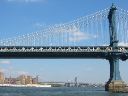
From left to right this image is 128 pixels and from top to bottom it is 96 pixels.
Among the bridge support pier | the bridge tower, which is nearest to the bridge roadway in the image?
the bridge tower

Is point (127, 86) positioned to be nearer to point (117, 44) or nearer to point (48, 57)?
point (117, 44)

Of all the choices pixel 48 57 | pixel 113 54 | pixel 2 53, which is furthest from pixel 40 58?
pixel 113 54

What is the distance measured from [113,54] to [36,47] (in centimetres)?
1780

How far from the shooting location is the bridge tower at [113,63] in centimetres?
11086

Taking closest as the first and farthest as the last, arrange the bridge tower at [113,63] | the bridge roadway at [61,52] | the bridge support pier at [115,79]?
the bridge support pier at [115,79], the bridge tower at [113,63], the bridge roadway at [61,52]

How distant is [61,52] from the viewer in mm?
112375

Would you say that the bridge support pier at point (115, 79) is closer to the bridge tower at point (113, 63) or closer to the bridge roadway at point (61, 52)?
the bridge tower at point (113, 63)

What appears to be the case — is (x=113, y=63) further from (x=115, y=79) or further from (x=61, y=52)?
(x=61, y=52)

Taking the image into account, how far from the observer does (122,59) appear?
376 ft

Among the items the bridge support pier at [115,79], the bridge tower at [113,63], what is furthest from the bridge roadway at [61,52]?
the bridge support pier at [115,79]

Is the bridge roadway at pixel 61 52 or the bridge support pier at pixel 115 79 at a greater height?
the bridge roadway at pixel 61 52

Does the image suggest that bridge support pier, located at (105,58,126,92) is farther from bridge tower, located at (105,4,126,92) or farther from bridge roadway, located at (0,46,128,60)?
bridge roadway, located at (0,46,128,60)

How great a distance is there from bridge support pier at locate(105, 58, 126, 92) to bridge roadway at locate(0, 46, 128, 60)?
1.92m

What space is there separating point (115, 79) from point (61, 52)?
13.7 meters
